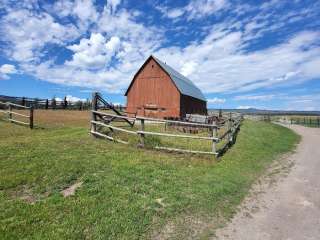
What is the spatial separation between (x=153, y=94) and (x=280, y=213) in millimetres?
24284

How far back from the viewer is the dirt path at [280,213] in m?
5.16

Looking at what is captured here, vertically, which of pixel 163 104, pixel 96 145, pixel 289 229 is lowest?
pixel 289 229

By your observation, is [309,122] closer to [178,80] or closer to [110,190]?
[178,80]

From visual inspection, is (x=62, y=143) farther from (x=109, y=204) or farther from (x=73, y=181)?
(x=109, y=204)

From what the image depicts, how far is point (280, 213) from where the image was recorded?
6.17 metres

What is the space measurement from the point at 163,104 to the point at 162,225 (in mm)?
24009

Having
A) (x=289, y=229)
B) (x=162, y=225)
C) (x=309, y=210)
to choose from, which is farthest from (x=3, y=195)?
(x=309, y=210)

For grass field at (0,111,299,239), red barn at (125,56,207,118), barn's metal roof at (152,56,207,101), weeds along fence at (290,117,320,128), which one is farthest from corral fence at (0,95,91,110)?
weeds along fence at (290,117,320,128)

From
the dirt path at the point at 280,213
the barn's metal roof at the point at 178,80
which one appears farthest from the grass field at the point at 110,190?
the barn's metal roof at the point at 178,80

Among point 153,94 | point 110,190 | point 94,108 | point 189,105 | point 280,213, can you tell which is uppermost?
point 153,94

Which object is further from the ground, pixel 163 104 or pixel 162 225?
pixel 163 104

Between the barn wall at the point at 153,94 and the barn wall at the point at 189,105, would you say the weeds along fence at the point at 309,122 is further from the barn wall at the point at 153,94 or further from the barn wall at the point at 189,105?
the barn wall at the point at 153,94

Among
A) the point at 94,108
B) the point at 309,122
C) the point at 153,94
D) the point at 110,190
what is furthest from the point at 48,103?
the point at 309,122

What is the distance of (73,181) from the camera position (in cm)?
720
